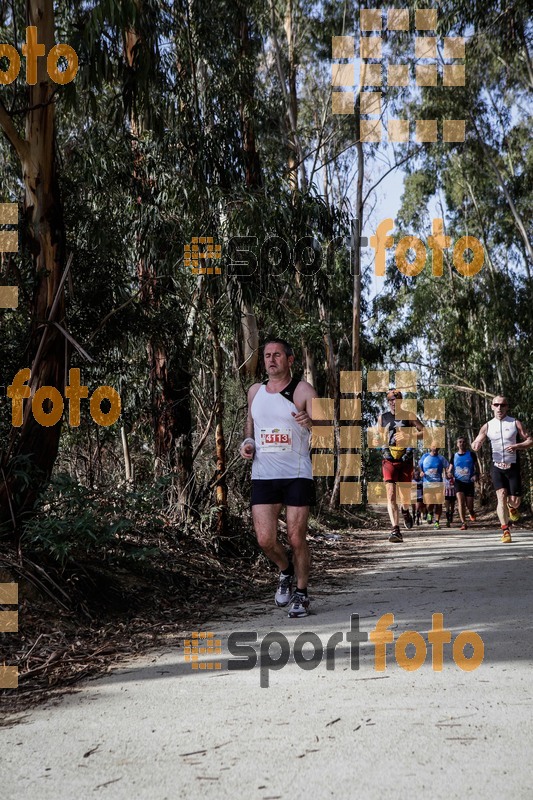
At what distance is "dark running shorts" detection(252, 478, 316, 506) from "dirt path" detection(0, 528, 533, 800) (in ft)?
2.86

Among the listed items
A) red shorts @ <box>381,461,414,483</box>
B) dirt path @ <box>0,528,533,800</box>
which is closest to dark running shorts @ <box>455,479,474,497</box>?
red shorts @ <box>381,461,414,483</box>

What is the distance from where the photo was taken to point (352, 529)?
55.4ft

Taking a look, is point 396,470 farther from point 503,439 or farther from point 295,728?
point 295,728

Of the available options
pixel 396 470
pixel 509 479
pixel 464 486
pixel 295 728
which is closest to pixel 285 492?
pixel 295 728

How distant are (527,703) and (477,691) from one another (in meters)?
0.25

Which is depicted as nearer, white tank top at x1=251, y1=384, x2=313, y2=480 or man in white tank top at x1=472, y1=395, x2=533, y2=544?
white tank top at x1=251, y1=384, x2=313, y2=480

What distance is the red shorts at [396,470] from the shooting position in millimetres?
12266

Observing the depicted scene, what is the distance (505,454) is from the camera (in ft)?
35.4

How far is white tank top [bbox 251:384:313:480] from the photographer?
5938 millimetres

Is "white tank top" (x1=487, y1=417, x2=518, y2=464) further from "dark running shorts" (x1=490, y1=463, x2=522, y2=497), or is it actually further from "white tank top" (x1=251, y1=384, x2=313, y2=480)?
"white tank top" (x1=251, y1=384, x2=313, y2=480)

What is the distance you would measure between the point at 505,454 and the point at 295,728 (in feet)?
26.1

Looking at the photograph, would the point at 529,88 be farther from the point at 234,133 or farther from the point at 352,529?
the point at 234,133

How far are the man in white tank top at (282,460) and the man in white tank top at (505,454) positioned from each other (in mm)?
5431

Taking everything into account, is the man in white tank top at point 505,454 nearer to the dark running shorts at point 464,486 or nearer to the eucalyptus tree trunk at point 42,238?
the dark running shorts at point 464,486
